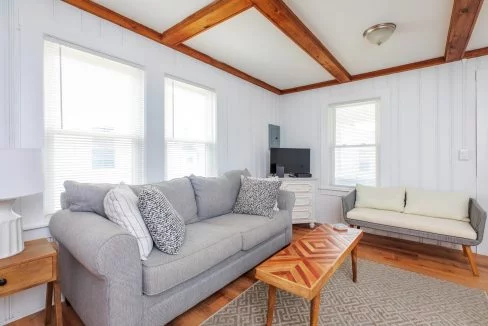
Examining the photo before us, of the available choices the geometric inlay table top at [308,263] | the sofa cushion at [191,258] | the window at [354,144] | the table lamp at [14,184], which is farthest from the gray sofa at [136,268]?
the window at [354,144]

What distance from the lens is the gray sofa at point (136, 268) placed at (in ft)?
4.22

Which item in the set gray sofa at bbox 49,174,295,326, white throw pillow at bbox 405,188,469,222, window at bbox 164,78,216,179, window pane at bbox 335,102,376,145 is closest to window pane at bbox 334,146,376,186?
window pane at bbox 335,102,376,145

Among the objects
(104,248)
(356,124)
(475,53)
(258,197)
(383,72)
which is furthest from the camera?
(356,124)

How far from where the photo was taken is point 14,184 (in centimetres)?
127

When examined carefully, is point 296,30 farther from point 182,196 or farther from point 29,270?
point 29,270

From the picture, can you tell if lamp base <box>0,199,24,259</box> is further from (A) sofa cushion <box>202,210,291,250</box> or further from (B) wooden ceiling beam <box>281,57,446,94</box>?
(B) wooden ceiling beam <box>281,57,446,94</box>

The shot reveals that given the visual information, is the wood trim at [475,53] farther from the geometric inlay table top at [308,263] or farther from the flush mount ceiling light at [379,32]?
the geometric inlay table top at [308,263]

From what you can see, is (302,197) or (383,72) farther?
→ (302,197)

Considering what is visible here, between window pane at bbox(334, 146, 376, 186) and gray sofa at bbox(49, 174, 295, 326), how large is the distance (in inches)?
90.7

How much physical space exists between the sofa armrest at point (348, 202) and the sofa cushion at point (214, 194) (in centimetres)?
144

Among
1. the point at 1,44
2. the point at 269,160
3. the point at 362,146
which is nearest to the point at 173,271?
the point at 1,44

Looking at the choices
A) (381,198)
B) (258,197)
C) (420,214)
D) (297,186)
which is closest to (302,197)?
(297,186)

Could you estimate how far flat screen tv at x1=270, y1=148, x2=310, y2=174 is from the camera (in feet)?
13.2

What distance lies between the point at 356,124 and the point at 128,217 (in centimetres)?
357
